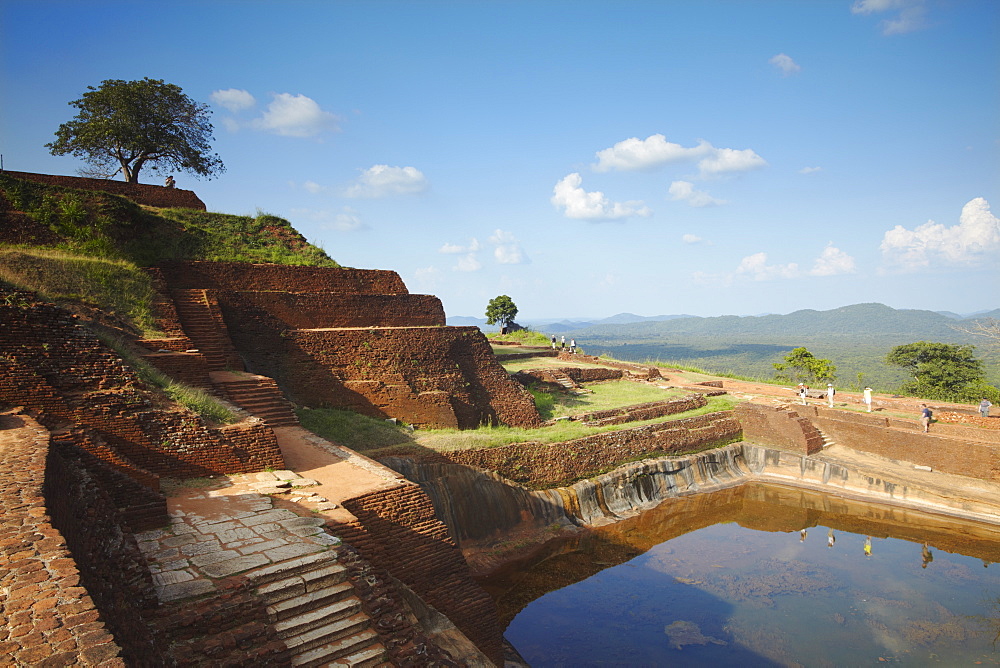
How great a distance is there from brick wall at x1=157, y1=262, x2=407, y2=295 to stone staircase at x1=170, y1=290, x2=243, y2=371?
858 mm

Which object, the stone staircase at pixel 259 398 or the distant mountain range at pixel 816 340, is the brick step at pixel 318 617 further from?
the distant mountain range at pixel 816 340

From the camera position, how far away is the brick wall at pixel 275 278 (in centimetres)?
1234

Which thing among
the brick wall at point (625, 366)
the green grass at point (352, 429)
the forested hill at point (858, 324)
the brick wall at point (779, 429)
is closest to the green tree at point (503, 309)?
the brick wall at point (625, 366)

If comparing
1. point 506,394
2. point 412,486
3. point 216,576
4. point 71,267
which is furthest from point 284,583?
point 506,394

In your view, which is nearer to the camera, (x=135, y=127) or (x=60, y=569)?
(x=60, y=569)

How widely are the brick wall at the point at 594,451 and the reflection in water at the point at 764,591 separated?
1589mm

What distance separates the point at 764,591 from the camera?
1008 cm

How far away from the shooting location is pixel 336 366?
40.2ft

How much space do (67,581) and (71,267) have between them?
31.6ft

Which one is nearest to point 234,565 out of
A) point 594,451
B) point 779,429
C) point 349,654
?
point 349,654

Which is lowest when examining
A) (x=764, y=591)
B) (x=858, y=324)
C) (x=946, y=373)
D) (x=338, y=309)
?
(x=764, y=591)

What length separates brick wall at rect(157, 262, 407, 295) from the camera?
12.3 m

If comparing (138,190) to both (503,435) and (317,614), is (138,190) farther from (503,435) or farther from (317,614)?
(317,614)

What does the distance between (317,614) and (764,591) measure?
8.92m
